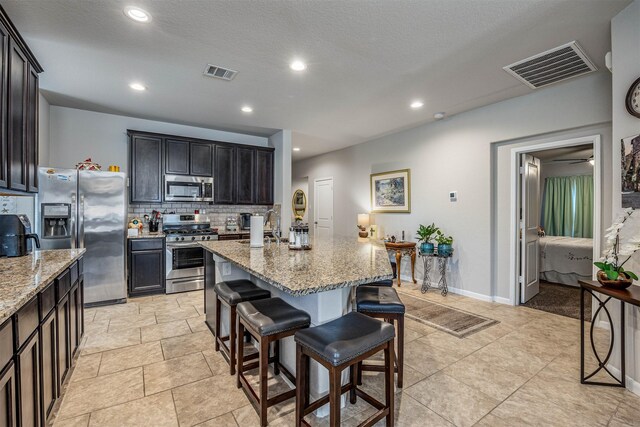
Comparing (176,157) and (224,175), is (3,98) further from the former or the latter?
(224,175)

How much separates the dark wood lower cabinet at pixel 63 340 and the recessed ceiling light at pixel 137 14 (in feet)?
6.55

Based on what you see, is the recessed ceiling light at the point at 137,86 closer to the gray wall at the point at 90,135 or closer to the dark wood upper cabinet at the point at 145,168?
the dark wood upper cabinet at the point at 145,168

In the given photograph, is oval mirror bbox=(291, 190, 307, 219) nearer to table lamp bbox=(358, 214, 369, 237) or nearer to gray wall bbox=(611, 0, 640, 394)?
table lamp bbox=(358, 214, 369, 237)

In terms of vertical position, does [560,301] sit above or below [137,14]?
below

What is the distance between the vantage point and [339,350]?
1368 millimetres

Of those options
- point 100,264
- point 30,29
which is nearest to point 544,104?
point 30,29

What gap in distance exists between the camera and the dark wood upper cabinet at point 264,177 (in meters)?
5.43

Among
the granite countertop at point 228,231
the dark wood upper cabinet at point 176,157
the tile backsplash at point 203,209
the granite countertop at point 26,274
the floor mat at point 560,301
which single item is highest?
the dark wood upper cabinet at point 176,157

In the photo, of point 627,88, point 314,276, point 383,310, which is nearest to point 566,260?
point 627,88

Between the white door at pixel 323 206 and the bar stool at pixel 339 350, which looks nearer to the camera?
the bar stool at pixel 339 350

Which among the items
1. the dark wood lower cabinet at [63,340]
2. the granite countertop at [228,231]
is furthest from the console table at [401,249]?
the dark wood lower cabinet at [63,340]

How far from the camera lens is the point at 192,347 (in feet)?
8.96

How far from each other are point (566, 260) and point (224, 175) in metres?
5.70

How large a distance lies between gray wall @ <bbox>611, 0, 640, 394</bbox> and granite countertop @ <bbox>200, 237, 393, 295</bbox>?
1.72 m
